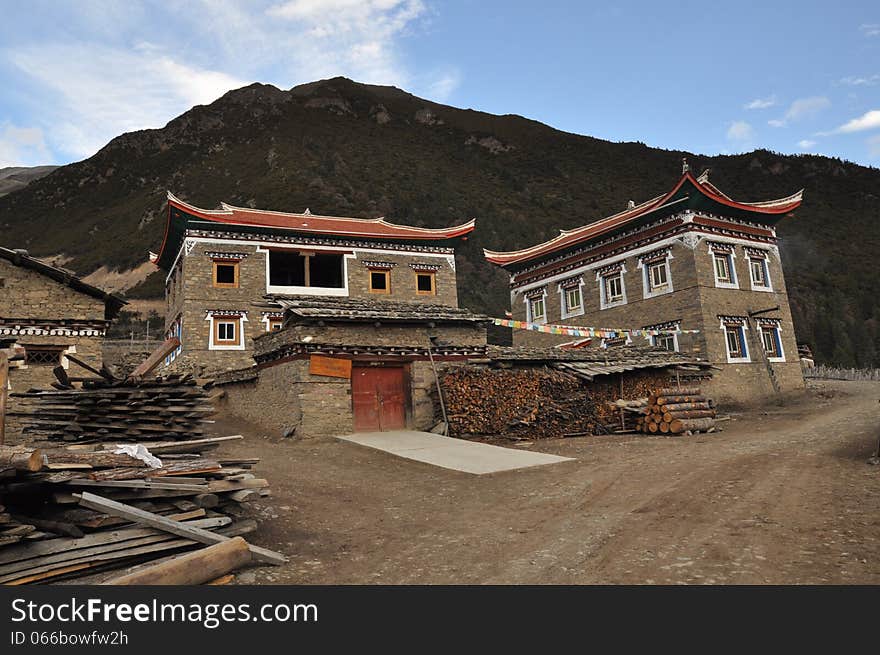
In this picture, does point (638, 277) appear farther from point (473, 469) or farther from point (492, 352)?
point (473, 469)

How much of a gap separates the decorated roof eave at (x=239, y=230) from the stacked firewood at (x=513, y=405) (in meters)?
14.1

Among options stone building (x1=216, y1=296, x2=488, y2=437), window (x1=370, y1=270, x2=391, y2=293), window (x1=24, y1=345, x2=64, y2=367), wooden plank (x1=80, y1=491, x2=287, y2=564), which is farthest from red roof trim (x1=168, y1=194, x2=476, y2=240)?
wooden plank (x1=80, y1=491, x2=287, y2=564)

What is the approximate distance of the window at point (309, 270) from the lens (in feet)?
95.3

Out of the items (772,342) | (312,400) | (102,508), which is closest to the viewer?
(102,508)

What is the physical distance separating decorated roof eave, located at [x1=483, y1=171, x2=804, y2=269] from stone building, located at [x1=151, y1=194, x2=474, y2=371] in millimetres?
5695

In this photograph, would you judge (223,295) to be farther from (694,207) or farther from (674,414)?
(694,207)

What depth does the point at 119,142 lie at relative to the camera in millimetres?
101688

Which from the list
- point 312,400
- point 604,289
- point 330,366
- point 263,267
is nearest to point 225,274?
point 263,267

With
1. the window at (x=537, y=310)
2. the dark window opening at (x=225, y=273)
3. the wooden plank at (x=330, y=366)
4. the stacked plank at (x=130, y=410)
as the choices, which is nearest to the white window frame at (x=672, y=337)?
the window at (x=537, y=310)

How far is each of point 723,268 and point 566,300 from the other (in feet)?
25.5

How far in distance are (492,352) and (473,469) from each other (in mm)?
6982

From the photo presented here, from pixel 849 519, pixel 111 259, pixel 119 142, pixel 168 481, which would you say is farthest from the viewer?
pixel 119 142

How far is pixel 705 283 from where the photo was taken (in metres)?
23.2

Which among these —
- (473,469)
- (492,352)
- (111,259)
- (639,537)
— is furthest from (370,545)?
(111,259)
